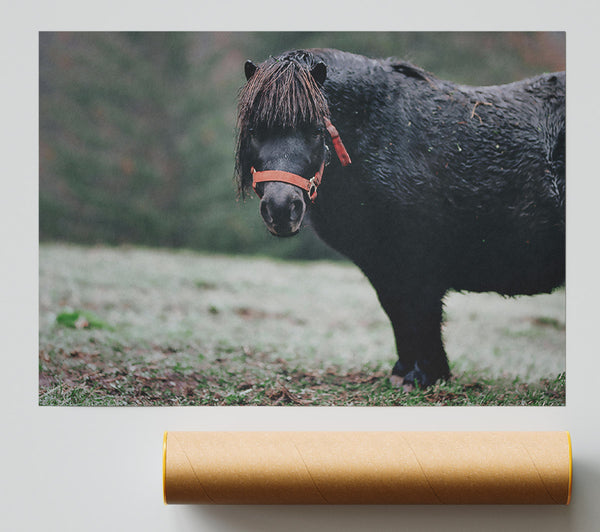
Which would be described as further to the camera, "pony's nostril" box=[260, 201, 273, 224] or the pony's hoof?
the pony's hoof

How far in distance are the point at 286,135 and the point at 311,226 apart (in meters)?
0.37

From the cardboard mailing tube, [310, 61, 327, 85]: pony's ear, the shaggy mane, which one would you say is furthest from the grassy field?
[310, 61, 327, 85]: pony's ear

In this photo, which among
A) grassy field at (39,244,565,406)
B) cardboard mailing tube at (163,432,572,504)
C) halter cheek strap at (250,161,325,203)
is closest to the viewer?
cardboard mailing tube at (163,432,572,504)

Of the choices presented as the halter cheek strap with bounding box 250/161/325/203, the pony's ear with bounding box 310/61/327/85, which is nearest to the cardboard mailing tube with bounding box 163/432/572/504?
the halter cheek strap with bounding box 250/161/325/203

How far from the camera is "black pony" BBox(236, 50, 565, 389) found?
2.04 metres

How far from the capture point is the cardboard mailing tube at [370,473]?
1.88 metres

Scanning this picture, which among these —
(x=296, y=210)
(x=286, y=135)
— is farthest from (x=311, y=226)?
(x=286, y=135)

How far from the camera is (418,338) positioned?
2.12m

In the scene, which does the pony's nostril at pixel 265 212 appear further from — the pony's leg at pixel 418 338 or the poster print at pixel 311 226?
→ the pony's leg at pixel 418 338

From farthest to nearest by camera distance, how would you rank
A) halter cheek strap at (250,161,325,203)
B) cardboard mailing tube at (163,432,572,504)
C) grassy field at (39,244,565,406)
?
grassy field at (39,244,565,406), halter cheek strap at (250,161,325,203), cardboard mailing tube at (163,432,572,504)

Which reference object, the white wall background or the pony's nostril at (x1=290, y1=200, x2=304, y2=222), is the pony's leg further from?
the pony's nostril at (x1=290, y1=200, x2=304, y2=222)

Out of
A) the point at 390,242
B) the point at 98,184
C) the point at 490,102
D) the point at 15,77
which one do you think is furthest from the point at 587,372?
the point at 15,77

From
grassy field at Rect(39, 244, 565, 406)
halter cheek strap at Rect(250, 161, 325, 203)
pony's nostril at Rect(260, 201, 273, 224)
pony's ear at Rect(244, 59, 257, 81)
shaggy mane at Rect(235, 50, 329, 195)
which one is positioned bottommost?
grassy field at Rect(39, 244, 565, 406)

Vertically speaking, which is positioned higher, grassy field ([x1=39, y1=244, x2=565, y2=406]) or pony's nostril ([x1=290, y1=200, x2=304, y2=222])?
pony's nostril ([x1=290, y1=200, x2=304, y2=222])
